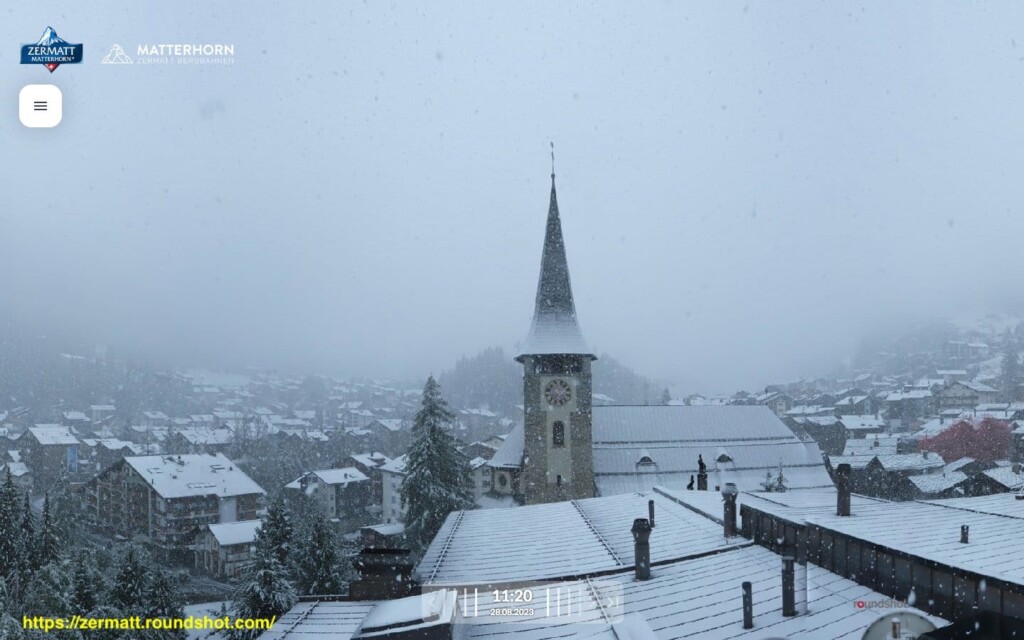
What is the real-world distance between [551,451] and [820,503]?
63.0ft

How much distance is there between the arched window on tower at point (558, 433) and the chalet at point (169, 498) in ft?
84.9

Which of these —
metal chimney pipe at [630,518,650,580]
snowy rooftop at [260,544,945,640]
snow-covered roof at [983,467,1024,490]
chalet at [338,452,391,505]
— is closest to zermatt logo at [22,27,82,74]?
snowy rooftop at [260,544,945,640]

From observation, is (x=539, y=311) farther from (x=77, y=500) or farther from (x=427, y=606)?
(x=77, y=500)

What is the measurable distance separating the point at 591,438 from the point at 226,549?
22.5 m

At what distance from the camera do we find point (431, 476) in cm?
3606

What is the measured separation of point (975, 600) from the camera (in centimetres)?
1034

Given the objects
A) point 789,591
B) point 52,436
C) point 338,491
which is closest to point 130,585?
point 789,591

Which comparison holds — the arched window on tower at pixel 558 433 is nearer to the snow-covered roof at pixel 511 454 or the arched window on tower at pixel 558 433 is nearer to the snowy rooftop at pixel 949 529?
the snow-covered roof at pixel 511 454

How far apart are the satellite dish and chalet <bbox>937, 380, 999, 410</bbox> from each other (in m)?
95.5

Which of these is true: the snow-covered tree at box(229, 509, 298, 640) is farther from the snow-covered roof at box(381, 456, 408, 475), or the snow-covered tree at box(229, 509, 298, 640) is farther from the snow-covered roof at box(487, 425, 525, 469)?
the snow-covered roof at box(381, 456, 408, 475)

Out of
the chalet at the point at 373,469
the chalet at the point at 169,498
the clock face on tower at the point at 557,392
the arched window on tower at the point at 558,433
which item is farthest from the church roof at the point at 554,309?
the chalet at the point at 373,469

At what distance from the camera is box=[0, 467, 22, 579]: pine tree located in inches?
942

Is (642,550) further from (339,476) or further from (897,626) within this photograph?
(339,476)

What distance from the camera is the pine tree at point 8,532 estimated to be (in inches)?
942
